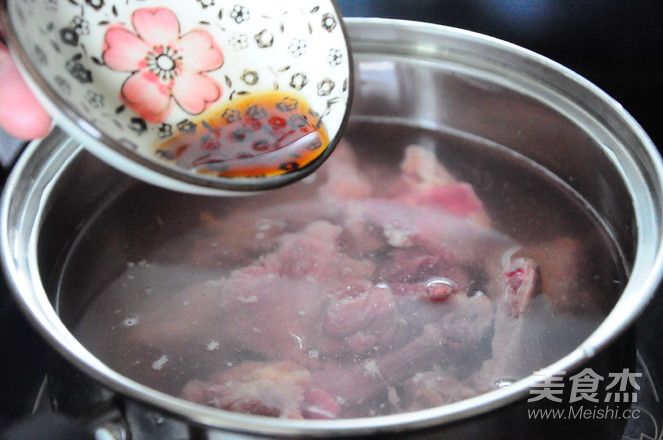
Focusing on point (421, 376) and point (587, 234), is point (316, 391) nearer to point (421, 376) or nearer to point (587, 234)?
point (421, 376)

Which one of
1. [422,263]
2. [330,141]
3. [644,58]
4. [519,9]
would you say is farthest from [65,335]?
[644,58]

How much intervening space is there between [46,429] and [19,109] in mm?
498

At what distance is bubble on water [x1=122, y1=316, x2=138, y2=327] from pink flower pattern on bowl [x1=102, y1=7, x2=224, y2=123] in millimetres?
369

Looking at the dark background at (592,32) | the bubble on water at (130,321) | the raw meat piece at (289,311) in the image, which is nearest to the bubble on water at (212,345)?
the raw meat piece at (289,311)

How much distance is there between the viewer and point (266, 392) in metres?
1.11

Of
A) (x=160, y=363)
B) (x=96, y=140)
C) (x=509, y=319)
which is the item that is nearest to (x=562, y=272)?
(x=509, y=319)

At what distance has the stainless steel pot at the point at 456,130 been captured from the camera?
0.81 meters

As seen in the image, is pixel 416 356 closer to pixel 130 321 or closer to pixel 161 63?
pixel 130 321

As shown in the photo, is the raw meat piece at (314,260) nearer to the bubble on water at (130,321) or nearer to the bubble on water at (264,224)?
the bubble on water at (264,224)

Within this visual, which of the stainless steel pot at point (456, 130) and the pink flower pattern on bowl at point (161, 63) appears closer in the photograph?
the stainless steel pot at point (456, 130)

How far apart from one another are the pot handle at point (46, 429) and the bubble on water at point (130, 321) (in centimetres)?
44

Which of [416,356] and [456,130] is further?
[456,130]

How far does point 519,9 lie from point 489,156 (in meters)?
0.45

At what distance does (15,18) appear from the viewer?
Answer: 38.6 inches
